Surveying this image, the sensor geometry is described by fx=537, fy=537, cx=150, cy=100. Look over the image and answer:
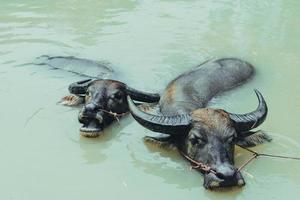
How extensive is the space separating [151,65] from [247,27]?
2581 millimetres

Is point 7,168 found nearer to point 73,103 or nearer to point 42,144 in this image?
point 42,144

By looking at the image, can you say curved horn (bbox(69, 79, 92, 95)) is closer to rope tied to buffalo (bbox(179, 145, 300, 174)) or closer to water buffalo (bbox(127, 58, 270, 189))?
water buffalo (bbox(127, 58, 270, 189))

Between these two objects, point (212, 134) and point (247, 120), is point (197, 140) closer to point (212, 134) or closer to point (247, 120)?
point (212, 134)

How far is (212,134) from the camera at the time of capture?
15.7ft

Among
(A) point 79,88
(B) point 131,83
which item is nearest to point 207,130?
(A) point 79,88

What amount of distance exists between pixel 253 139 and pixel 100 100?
166 centimetres

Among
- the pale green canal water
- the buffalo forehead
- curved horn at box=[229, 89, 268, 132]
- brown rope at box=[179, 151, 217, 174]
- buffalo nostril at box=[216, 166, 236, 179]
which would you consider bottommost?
the pale green canal water

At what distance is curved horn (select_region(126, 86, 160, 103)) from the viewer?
6.10 m

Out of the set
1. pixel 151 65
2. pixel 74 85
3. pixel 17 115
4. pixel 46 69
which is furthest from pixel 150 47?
pixel 17 115

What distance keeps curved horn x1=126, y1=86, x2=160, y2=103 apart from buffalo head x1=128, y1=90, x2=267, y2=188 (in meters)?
0.87

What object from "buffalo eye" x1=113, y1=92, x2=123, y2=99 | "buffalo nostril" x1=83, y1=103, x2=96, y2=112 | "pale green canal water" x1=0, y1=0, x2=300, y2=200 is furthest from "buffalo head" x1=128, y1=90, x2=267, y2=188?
"buffalo eye" x1=113, y1=92, x2=123, y2=99

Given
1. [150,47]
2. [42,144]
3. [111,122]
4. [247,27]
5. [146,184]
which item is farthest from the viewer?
[247,27]

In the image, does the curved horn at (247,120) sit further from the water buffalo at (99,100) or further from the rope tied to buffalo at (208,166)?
the water buffalo at (99,100)

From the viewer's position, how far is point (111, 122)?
5910 millimetres
